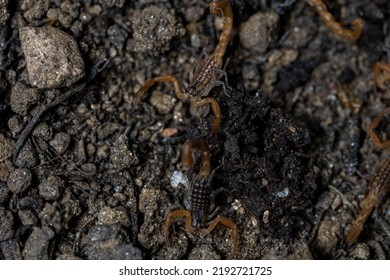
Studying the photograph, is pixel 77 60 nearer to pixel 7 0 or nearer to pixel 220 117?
pixel 7 0

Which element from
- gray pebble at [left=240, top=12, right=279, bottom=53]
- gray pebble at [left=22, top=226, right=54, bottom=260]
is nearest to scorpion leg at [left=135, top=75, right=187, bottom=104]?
gray pebble at [left=240, top=12, right=279, bottom=53]

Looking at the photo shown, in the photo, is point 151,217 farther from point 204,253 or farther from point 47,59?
point 47,59

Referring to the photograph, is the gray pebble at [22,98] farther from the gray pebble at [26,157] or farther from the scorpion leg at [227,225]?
the scorpion leg at [227,225]

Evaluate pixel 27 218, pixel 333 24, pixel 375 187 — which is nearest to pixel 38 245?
pixel 27 218

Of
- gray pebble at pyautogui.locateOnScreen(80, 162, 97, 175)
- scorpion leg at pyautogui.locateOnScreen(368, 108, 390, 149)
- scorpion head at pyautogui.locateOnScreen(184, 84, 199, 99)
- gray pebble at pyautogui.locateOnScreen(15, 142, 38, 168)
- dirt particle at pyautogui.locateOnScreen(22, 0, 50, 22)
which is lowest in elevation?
gray pebble at pyautogui.locateOnScreen(80, 162, 97, 175)

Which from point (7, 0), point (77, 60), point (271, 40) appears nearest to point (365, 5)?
point (271, 40)

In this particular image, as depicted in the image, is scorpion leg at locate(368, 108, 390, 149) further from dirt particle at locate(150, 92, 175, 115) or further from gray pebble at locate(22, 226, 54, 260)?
gray pebble at locate(22, 226, 54, 260)

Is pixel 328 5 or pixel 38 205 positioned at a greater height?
pixel 328 5
